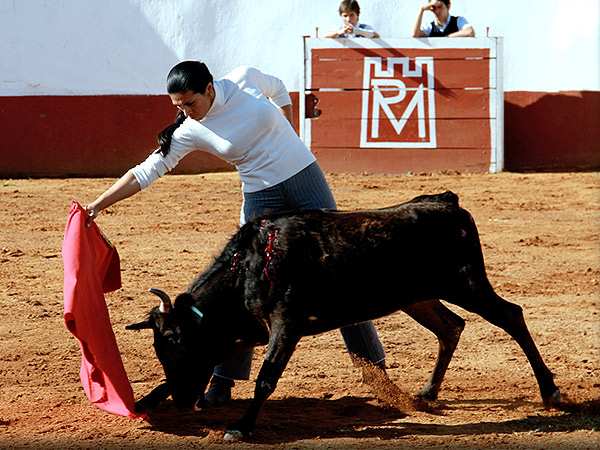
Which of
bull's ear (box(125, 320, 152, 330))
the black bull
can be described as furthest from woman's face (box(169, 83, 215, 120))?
bull's ear (box(125, 320, 152, 330))

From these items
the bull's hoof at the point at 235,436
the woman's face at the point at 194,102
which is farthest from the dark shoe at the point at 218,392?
the woman's face at the point at 194,102

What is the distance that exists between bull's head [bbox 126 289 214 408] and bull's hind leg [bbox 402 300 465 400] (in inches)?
36.1

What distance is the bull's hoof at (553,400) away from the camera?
3338mm

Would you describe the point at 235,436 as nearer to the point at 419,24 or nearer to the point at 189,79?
the point at 189,79

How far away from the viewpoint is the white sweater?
3205mm

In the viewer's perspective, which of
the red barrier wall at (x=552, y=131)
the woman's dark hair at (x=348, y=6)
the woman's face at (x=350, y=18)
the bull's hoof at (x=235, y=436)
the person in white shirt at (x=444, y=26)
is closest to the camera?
the bull's hoof at (x=235, y=436)

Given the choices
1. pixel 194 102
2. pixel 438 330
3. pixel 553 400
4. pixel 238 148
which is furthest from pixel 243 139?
pixel 553 400

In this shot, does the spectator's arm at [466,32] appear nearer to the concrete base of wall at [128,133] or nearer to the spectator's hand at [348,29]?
the concrete base of wall at [128,133]

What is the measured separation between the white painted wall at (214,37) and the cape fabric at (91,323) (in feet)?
24.8

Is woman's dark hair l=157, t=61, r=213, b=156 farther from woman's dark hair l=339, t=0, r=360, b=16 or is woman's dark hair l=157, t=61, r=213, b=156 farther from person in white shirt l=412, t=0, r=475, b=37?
person in white shirt l=412, t=0, r=475, b=37

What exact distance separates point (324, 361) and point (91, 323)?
49.6 inches

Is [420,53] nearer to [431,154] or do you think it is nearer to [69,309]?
[431,154]

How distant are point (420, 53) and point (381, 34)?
2.37 feet

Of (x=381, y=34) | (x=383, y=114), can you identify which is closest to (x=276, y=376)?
(x=383, y=114)
